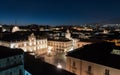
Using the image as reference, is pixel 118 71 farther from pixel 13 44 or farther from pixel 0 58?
pixel 13 44

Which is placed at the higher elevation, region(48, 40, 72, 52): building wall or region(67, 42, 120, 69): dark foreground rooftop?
region(67, 42, 120, 69): dark foreground rooftop

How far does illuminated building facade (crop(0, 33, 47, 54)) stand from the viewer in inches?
2606

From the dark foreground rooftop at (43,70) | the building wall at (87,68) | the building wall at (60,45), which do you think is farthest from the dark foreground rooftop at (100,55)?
the building wall at (60,45)

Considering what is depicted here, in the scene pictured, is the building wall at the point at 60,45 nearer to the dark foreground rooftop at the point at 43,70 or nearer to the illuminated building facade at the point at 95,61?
the illuminated building facade at the point at 95,61

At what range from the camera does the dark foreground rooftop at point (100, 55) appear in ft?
91.2

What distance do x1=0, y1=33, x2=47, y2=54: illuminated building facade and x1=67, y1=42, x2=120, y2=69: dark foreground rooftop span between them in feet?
125

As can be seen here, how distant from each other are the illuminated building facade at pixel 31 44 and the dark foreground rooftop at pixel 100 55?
38.0 m

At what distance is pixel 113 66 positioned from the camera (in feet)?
87.2

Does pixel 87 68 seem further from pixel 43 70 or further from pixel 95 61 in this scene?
pixel 43 70

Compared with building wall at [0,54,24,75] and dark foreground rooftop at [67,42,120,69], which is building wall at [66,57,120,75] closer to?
dark foreground rooftop at [67,42,120,69]

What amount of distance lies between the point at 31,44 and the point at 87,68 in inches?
1802

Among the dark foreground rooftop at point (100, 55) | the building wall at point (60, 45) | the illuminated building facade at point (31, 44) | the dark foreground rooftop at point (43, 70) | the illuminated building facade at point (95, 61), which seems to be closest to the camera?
the illuminated building facade at point (95, 61)

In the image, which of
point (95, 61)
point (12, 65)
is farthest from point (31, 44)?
point (95, 61)

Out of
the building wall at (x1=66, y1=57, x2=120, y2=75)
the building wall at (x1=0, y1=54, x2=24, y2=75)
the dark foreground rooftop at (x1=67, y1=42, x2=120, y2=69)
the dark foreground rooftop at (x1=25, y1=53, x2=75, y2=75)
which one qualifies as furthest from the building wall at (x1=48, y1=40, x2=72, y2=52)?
the building wall at (x1=0, y1=54, x2=24, y2=75)
